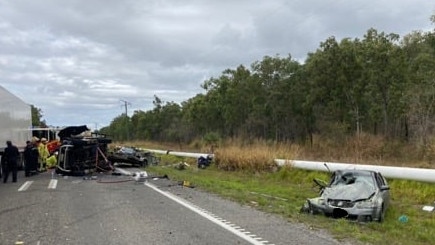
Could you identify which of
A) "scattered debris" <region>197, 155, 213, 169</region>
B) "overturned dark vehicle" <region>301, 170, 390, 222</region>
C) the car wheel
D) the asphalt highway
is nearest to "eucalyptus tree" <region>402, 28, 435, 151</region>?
"scattered debris" <region>197, 155, 213, 169</region>

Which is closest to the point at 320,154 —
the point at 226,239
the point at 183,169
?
the point at 183,169

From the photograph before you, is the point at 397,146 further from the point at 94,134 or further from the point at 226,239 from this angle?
the point at 226,239

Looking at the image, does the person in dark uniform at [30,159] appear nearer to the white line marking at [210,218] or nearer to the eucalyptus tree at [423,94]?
the white line marking at [210,218]

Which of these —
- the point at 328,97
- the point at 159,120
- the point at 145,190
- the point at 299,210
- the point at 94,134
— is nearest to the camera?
the point at 299,210

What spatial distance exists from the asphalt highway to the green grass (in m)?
0.60

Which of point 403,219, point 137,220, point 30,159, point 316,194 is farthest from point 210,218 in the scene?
point 30,159

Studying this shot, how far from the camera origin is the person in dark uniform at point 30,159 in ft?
85.0

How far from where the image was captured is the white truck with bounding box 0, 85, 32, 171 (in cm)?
2514

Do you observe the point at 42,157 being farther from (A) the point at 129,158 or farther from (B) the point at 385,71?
(B) the point at 385,71

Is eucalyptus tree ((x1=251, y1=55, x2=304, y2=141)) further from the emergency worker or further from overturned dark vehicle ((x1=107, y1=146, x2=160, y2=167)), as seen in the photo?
the emergency worker

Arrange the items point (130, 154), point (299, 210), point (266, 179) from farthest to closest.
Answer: point (130, 154) < point (266, 179) < point (299, 210)

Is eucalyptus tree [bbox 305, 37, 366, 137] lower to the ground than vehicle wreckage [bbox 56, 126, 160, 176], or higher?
higher

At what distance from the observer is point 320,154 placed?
27703 mm

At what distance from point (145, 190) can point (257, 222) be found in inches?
298
